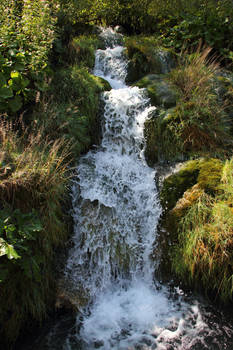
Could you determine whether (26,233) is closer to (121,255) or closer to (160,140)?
(121,255)

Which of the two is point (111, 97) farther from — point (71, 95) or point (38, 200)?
point (38, 200)

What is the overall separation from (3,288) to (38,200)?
0.98 metres

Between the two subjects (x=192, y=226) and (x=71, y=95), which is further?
(x=71, y=95)

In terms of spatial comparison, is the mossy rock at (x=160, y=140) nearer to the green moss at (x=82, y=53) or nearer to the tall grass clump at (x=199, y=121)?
the tall grass clump at (x=199, y=121)

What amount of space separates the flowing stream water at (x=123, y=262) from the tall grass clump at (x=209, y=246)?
1.02 feet

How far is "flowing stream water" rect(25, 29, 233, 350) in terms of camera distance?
3203 mm

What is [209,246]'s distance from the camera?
3.42 m

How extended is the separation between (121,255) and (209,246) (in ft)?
3.78

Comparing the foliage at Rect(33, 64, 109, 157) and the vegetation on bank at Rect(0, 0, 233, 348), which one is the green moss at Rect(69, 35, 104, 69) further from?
the foliage at Rect(33, 64, 109, 157)

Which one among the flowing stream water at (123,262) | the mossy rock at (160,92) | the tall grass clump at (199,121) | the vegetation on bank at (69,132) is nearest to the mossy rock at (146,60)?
the vegetation on bank at (69,132)

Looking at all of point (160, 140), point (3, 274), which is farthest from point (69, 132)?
point (3, 274)

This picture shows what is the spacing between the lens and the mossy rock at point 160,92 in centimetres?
523

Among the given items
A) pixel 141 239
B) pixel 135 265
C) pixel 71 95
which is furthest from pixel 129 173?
pixel 71 95

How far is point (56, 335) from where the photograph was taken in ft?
10.4
